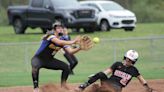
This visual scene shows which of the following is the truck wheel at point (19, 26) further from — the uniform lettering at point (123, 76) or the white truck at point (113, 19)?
the uniform lettering at point (123, 76)

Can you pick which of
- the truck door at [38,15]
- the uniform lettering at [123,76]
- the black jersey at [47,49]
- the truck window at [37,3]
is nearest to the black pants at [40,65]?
the black jersey at [47,49]

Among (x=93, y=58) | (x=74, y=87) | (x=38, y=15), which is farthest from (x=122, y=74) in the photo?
(x=38, y=15)

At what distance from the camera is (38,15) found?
29031 millimetres

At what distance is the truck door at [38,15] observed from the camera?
28.4m

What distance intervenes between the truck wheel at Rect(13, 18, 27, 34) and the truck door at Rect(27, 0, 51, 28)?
464mm

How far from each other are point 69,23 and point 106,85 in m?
15.1

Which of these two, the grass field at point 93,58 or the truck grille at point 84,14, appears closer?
the grass field at point 93,58

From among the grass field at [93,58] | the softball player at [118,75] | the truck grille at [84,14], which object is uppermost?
the softball player at [118,75]

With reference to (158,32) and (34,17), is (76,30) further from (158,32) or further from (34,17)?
(158,32)

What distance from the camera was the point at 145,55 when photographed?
23.0 meters

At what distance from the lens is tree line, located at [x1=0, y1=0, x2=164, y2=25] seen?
42.3m

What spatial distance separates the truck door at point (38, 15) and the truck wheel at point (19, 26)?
464 mm

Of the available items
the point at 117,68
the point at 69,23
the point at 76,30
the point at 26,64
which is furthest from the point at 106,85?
the point at 76,30

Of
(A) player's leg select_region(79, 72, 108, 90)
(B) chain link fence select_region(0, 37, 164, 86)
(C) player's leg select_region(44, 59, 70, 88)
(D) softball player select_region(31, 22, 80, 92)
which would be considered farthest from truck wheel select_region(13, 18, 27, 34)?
(A) player's leg select_region(79, 72, 108, 90)
